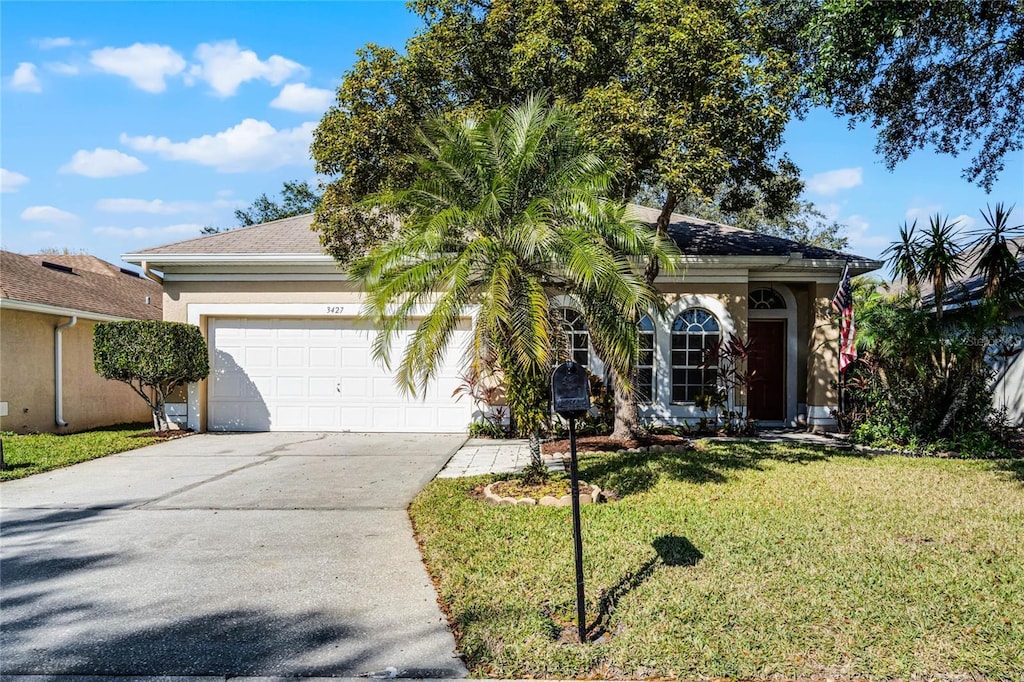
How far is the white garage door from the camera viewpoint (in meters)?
12.8

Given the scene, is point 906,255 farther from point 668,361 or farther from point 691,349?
point 668,361

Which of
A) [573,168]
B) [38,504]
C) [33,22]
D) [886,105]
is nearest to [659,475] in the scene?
[573,168]

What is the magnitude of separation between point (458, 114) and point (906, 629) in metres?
8.06

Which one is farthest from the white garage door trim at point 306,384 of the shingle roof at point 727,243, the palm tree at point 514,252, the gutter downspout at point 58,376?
the palm tree at point 514,252

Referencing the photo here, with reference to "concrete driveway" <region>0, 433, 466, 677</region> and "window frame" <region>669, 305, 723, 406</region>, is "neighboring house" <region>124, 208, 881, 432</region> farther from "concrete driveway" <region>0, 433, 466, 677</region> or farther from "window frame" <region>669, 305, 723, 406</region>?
"concrete driveway" <region>0, 433, 466, 677</region>

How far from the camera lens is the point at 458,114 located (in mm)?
9000

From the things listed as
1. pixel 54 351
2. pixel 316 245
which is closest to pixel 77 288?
pixel 54 351

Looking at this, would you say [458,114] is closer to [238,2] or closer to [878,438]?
[238,2]

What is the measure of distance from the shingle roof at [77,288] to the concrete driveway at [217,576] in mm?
6144

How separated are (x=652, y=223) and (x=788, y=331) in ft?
12.5

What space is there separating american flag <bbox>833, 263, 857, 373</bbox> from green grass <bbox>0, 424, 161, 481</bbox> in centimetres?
1310

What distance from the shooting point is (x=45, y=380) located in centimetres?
1288

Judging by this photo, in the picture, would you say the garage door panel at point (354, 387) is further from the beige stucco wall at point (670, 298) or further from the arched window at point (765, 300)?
the arched window at point (765, 300)

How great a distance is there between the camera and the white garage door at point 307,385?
42.0ft
